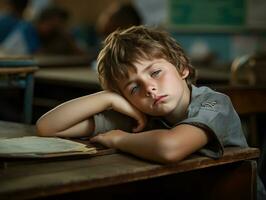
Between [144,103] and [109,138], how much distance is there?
149mm

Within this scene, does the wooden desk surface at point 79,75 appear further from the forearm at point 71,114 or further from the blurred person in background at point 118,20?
the forearm at point 71,114

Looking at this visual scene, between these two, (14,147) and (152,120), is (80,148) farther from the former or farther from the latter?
(152,120)

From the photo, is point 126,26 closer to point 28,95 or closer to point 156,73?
point 28,95

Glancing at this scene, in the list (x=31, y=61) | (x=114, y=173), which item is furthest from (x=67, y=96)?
(x=114, y=173)

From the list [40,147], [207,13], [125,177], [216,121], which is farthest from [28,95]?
[207,13]

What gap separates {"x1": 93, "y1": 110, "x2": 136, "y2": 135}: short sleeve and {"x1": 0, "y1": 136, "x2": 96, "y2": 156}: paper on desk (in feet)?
0.51

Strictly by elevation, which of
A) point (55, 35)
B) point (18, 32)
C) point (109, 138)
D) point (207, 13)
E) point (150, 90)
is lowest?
point (55, 35)

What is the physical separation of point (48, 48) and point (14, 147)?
4.37m

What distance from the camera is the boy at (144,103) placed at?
60.0 inches

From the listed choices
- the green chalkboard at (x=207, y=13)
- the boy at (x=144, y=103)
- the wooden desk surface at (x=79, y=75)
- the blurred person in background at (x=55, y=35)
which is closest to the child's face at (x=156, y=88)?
the boy at (x=144, y=103)

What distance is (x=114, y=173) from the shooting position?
1.27 meters

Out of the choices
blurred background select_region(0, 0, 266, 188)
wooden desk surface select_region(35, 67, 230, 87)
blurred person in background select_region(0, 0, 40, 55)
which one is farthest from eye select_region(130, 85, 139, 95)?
blurred person in background select_region(0, 0, 40, 55)

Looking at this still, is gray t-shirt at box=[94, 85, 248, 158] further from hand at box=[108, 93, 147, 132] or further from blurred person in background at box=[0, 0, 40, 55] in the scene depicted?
blurred person in background at box=[0, 0, 40, 55]

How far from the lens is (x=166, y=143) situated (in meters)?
1.38
